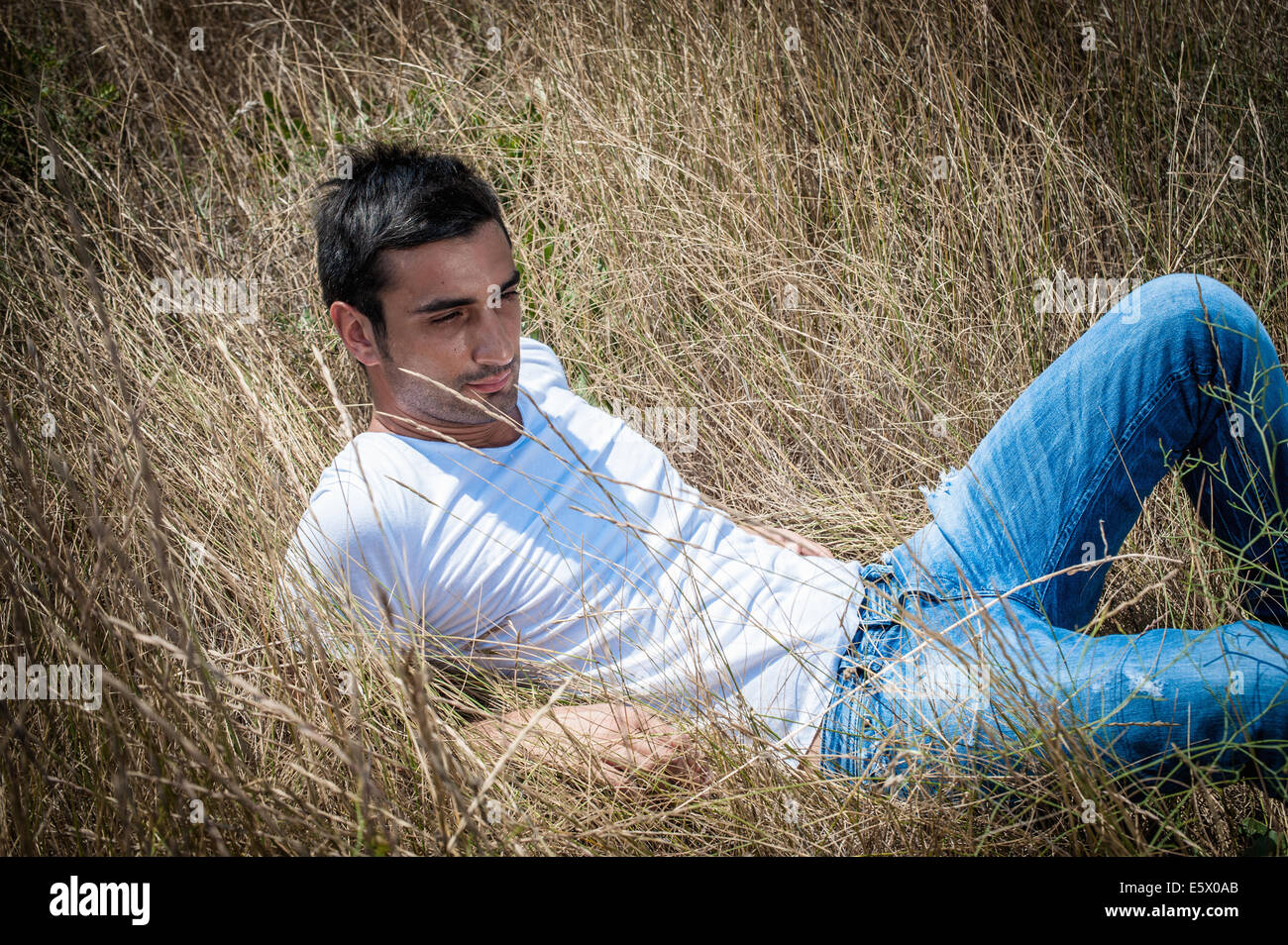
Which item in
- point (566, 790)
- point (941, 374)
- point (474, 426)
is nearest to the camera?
point (566, 790)

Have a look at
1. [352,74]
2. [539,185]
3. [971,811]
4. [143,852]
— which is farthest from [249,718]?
[352,74]

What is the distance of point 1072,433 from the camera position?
1.64 m

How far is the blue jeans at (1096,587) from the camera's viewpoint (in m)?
1.31

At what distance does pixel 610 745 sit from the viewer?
1.50 m

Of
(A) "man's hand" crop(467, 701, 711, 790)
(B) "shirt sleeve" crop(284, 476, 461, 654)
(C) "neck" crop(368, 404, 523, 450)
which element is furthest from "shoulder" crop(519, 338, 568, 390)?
(A) "man's hand" crop(467, 701, 711, 790)

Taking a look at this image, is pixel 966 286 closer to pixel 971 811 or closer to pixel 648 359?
pixel 648 359

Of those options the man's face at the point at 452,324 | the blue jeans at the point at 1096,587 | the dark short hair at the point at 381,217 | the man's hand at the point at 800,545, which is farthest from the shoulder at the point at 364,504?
the blue jeans at the point at 1096,587

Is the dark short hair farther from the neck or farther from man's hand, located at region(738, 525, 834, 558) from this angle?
man's hand, located at region(738, 525, 834, 558)

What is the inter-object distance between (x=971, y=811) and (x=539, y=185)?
2.37 m

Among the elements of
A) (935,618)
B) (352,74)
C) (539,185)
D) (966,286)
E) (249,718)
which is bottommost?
(249,718)

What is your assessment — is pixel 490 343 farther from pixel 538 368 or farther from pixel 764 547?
pixel 764 547

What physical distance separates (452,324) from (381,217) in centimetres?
26

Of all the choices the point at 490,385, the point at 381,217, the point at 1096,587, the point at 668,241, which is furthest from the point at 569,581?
the point at 668,241

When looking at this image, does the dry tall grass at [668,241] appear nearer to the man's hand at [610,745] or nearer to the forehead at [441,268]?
the man's hand at [610,745]
